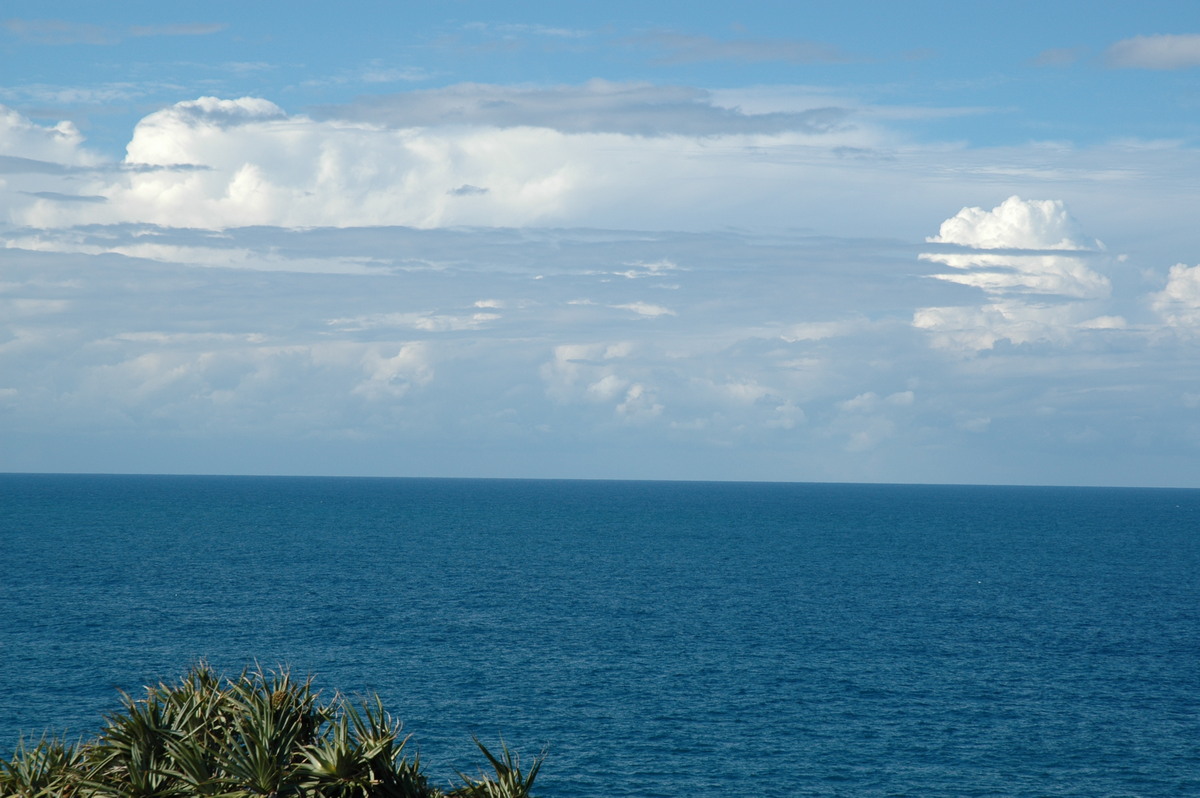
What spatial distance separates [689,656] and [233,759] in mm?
57538

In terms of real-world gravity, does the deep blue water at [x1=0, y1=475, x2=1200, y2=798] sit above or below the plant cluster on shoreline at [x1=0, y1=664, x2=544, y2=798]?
below

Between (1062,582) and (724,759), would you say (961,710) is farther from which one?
(1062,582)

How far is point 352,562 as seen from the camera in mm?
132375

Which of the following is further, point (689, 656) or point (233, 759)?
point (689, 656)

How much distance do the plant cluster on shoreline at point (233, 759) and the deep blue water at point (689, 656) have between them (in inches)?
1053

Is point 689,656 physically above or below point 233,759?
below

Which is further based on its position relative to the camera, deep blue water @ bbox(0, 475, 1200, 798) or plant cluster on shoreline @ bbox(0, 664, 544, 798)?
deep blue water @ bbox(0, 475, 1200, 798)

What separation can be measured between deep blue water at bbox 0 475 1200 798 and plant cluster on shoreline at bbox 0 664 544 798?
2673 cm

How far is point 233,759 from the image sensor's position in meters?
19.1

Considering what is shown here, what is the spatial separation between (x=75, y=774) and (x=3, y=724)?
131ft

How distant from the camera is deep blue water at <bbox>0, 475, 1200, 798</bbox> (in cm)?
5069

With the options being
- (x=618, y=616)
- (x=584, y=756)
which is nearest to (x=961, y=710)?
(x=584, y=756)

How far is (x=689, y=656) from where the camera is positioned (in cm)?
7388

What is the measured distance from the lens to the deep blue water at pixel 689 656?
5069 centimetres
